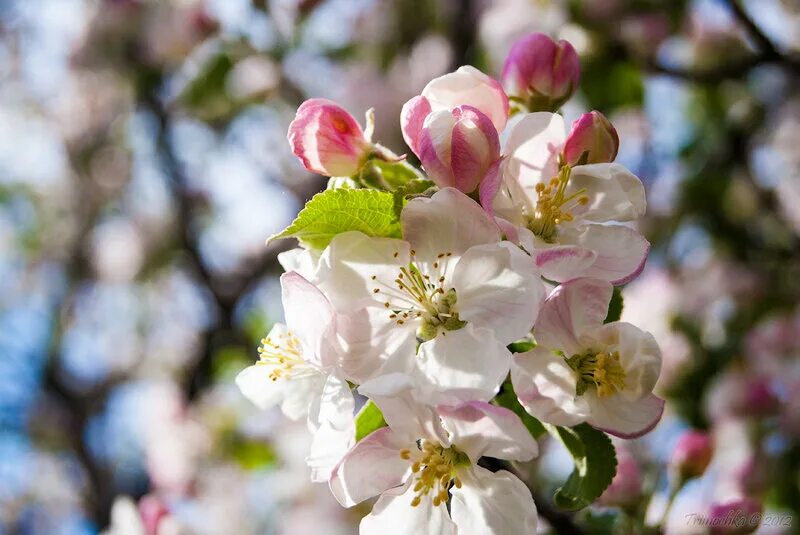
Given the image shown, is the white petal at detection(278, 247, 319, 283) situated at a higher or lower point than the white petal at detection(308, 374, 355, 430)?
higher

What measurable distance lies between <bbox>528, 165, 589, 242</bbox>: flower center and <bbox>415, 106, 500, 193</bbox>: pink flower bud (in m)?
0.09

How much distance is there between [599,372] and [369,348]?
263mm

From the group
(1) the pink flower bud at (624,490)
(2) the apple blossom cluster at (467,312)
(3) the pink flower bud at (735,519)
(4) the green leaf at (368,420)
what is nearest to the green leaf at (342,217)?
(2) the apple blossom cluster at (467,312)

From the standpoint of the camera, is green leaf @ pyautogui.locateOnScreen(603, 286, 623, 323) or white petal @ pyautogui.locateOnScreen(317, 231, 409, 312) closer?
white petal @ pyautogui.locateOnScreen(317, 231, 409, 312)

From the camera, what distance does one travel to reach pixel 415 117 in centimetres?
102

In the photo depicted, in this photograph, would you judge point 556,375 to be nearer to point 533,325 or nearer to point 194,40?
point 533,325

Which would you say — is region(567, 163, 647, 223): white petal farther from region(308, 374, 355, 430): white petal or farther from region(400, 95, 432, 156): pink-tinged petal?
region(308, 374, 355, 430): white petal

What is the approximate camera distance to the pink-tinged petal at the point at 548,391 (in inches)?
35.6

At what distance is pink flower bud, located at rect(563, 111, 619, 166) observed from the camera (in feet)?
3.30

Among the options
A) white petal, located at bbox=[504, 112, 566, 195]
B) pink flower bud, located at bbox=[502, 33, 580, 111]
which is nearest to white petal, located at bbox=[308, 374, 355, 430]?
white petal, located at bbox=[504, 112, 566, 195]

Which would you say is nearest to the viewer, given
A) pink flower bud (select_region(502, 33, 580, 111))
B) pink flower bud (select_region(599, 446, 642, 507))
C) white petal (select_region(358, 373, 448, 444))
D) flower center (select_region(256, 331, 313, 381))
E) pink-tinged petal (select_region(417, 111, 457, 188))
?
white petal (select_region(358, 373, 448, 444))

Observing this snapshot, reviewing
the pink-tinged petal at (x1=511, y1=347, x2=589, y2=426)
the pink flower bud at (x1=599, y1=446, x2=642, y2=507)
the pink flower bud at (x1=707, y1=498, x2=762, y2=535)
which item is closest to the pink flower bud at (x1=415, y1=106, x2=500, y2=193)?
the pink-tinged petal at (x1=511, y1=347, x2=589, y2=426)

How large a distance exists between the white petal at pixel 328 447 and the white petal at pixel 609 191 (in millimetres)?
403

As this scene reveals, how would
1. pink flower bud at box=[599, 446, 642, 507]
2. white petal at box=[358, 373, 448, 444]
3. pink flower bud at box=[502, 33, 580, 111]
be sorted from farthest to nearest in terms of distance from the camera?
pink flower bud at box=[599, 446, 642, 507] → pink flower bud at box=[502, 33, 580, 111] → white petal at box=[358, 373, 448, 444]
